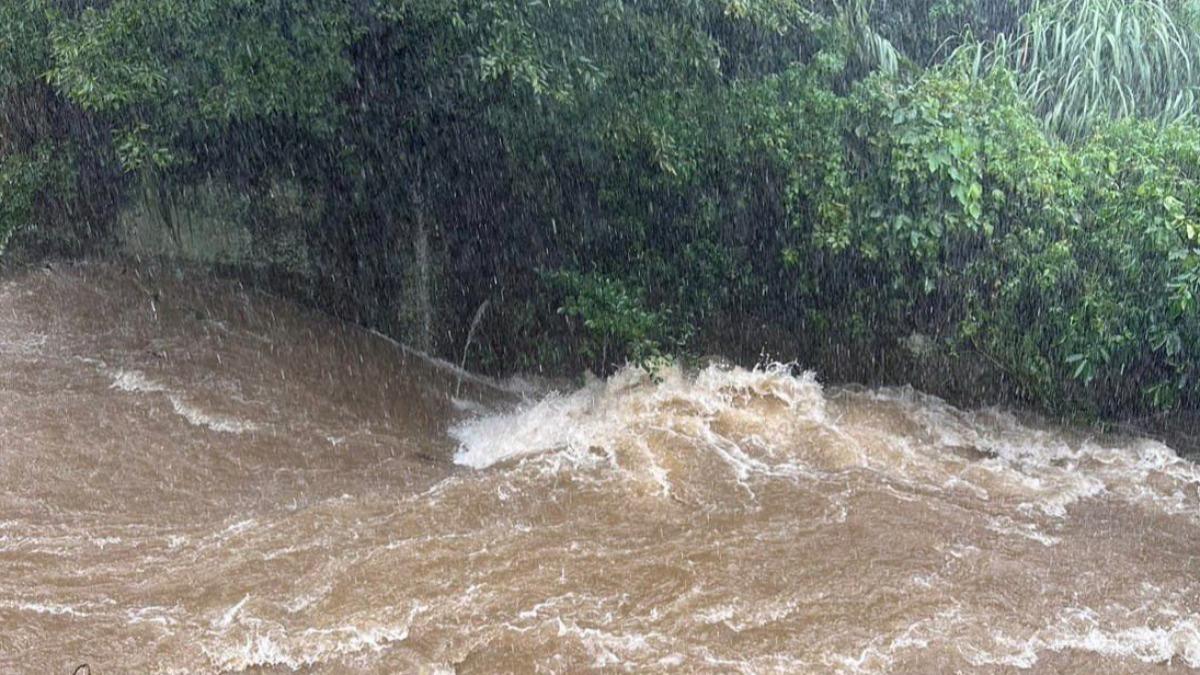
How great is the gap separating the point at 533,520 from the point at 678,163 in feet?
9.44

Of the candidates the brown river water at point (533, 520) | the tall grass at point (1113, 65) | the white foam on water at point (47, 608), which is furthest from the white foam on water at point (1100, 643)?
the tall grass at point (1113, 65)

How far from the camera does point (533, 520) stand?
667cm

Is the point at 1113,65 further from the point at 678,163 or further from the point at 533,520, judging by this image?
the point at 533,520

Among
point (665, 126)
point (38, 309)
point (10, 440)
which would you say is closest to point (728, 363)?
point (665, 126)

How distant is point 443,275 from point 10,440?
3.60 metres

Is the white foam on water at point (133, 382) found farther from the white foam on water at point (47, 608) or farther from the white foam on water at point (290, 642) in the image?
the white foam on water at point (290, 642)

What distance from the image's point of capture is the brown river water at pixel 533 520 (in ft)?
17.5

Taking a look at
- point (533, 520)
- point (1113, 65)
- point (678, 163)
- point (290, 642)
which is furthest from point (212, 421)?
point (1113, 65)

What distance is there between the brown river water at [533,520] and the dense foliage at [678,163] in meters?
0.62

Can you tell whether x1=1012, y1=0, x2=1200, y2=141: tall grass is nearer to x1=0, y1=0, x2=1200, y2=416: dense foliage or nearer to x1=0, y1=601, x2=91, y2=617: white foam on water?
x1=0, y1=0, x2=1200, y2=416: dense foliage

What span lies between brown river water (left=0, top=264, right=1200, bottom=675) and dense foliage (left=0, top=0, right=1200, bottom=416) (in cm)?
62

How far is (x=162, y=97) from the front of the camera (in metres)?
7.38

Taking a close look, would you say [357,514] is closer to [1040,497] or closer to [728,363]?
[728,363]

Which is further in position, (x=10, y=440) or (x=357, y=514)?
(x=10, y=440)
